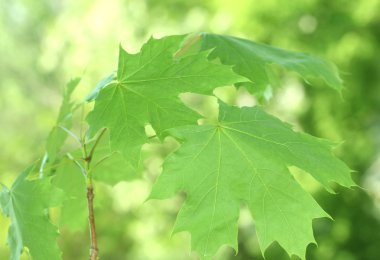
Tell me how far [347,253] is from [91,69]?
2.98 meters

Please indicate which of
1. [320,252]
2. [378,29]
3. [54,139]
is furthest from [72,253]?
[54,139]

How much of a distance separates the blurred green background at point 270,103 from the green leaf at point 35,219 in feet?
10.8

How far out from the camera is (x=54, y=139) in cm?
117

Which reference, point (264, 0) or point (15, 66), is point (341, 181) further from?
point (15, 66)

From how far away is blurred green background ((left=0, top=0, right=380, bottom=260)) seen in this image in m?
5.21

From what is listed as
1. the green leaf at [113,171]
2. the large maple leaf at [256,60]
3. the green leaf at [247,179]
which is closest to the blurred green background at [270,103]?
the green leaf at [113,171]

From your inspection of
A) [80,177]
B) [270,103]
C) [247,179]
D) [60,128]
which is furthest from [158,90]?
[270,103]

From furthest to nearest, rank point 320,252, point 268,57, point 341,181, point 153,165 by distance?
point 153,165 < point 320,252 < point 268,57 < point 341,181

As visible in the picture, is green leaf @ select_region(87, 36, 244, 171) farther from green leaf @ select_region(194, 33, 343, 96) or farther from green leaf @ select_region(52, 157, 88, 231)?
green leaf @ select_region(52, 157, 88, 231)

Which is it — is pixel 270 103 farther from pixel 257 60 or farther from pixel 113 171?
pixel 257 60

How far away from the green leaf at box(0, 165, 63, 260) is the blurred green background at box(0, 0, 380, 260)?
3287 millimetres

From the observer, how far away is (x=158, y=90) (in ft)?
3.11

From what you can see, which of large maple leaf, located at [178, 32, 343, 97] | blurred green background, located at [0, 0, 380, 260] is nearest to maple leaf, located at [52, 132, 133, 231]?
large maple leaf, located at [178, 32, 343, 97]

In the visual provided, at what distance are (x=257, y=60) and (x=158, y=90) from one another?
0.80ft
